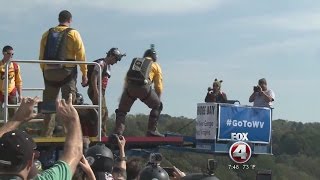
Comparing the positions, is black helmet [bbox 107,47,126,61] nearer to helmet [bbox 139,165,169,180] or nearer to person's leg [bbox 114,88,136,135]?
person's leg [bbox 114,88,136,135]

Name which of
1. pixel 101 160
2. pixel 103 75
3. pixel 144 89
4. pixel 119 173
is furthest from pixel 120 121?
pixel 101 160

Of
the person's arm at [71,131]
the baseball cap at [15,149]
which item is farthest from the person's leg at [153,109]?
the baseball cap at [15,149]

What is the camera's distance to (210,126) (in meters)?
13.6

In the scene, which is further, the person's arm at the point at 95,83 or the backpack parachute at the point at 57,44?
the person's arm at the point at 95,83

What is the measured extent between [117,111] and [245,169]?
2917 millimetres

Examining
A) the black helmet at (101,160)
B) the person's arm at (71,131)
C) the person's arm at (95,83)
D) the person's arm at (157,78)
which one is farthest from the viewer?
the person's arm at (157,78)

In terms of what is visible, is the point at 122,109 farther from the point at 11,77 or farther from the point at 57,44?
the point at 57,44

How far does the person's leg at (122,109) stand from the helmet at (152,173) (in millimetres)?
4917

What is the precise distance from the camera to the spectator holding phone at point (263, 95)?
46.5 ft

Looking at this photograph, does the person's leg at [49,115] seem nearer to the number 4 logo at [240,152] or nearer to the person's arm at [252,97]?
the number 4 logo at [240,152]

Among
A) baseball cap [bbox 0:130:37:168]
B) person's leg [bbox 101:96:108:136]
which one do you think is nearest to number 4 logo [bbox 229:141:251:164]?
person's leg [bbox 101:96:108:136]

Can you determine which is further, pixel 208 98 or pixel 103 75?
pixel 208 98

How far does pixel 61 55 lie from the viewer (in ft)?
32.2

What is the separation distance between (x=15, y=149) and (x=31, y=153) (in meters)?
0.08
